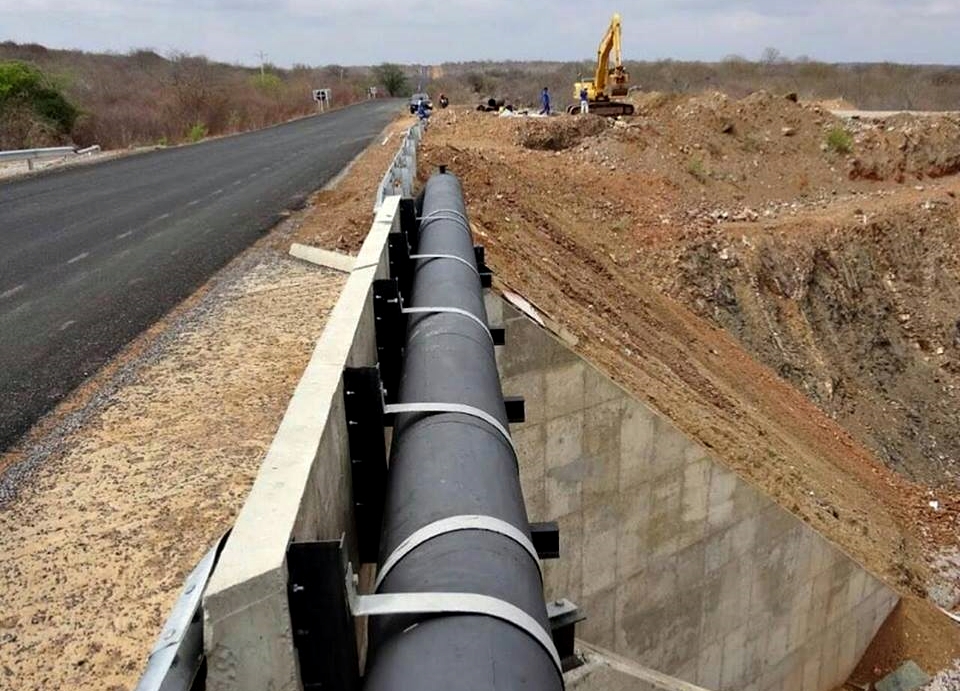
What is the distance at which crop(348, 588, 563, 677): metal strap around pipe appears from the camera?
237 centimetres

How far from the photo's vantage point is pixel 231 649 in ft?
7.95

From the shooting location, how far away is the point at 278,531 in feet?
8.40

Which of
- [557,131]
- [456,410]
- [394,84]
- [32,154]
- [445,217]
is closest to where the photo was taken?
[456,410]

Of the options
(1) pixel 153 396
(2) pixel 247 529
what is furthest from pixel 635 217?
(2) pixel 247 529

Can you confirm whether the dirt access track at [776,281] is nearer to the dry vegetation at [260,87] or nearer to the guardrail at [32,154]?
the guardrail at [32,154]

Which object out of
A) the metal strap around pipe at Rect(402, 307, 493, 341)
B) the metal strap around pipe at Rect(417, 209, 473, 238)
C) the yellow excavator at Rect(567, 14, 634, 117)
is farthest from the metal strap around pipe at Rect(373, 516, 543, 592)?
the yellow excavator at Rect(567, 14, 634, 117)

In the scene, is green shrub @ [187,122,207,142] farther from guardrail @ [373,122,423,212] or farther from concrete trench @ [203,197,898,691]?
concrete trench @ [203,197,898,691]

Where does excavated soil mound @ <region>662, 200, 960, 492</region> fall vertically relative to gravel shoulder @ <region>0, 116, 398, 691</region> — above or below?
below

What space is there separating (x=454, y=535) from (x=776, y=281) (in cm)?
1876

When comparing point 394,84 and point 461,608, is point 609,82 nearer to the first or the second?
point 461,608

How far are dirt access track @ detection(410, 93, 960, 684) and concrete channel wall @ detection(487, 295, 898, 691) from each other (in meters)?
0.74

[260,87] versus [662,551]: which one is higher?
[260,87]

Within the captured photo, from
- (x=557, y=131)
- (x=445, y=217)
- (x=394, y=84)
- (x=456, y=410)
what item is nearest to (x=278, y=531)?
(x=456, y=410)

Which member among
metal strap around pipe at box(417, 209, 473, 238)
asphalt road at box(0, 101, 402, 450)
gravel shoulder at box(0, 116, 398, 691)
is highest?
metal strap around pipe at box(417, 209, 473, 238)
